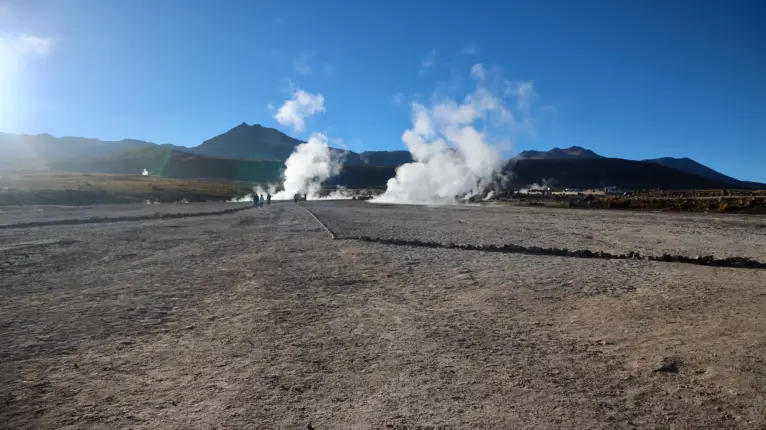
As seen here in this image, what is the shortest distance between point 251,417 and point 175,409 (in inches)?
29.5

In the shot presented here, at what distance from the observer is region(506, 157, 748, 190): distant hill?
158625 millimetres

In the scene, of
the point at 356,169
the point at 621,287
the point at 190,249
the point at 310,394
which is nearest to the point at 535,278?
the point at 621,287

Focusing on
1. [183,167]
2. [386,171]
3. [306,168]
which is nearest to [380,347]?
[306,168]

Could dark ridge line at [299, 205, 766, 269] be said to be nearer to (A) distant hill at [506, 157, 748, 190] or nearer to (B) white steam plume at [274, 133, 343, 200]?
(B) white steam plume at [274, 133, 343, 200]

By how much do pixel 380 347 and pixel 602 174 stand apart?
178m

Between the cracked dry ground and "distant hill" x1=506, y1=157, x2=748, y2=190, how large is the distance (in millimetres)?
155941

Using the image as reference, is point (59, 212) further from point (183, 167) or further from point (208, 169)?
point (183, 167)

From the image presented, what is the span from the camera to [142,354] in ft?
19.4

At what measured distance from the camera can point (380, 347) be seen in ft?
20.4

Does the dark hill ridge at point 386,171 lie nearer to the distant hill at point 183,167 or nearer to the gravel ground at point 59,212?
the distant hill at point 183,167

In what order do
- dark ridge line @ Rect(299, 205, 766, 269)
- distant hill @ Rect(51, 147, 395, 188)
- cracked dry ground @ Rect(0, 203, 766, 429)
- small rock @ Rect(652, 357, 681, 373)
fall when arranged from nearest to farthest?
cracked dry ground @ Rect(0, 203, 766, 429)
small rock @ Rect(652, 357, 681, 373)
dark ridge line @ Rect(299, 205, 766, 269)
distant hill @ Rect(51, 147, 395, 188)

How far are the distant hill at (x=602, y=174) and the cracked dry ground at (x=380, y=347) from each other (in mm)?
155941

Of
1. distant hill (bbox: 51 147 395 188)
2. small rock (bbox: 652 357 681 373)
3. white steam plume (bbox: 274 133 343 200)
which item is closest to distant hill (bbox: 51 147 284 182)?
distant hill (bbox: 51 147 395 188)

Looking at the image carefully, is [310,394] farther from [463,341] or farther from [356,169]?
[356,169]
